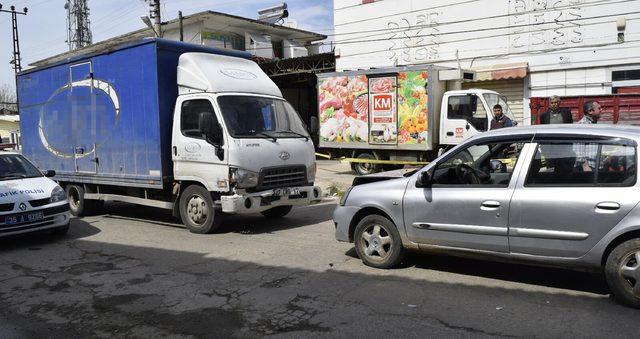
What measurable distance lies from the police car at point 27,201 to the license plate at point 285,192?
11.0 ft

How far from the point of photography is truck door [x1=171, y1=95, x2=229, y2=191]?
26.8ft

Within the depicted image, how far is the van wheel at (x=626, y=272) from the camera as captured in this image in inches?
176

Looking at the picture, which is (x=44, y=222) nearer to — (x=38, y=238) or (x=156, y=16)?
(x=38, y=238)

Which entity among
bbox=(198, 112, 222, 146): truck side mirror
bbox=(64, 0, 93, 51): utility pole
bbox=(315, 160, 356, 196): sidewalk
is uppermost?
bbox=(64, 0, 93, 51): utility pole

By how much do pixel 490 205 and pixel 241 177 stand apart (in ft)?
13.3

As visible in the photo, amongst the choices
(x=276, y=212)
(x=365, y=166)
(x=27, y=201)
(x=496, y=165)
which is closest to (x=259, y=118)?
(x=276, y=212)

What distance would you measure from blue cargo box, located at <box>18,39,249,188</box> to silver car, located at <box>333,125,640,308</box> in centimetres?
423

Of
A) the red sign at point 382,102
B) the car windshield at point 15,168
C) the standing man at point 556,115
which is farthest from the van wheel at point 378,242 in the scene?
the red sign at point 382,102

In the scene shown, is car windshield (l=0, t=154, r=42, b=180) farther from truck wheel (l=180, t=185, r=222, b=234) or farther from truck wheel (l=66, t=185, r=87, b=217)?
truck wheel (l=180, t=185, r=222, b=234)

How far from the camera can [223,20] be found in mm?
29422

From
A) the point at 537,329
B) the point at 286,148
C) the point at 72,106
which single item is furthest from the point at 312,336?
the point at 72,106

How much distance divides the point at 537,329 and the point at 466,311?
25.0 inches

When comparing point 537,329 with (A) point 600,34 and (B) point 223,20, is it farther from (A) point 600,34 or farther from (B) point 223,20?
(B) point 223,20

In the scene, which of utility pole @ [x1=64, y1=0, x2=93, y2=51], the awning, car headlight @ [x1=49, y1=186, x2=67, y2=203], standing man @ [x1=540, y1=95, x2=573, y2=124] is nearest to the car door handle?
standing man @ [x1=540, y1=95, x2=573, y2=124]
